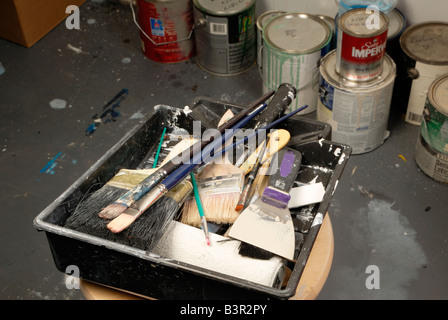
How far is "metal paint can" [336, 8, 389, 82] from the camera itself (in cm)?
173

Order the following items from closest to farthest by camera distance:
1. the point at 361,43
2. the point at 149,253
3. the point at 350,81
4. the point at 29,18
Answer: the point at 149,253 < the point at 361,43 < the point at 350,81 < the point at 29,18

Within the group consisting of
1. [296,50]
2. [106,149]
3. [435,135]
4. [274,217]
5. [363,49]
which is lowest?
[106,149]

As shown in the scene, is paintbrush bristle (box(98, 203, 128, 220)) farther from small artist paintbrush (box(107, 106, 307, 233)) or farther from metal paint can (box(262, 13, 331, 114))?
metal paint can (box(262, 13, 331, 114))

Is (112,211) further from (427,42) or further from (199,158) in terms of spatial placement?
(427,42)

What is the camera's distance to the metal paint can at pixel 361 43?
1.73 meters

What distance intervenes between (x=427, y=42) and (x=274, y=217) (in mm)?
Result: 1061

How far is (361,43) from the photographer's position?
68.2 inches

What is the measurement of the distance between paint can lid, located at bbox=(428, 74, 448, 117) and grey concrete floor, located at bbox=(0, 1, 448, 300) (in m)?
0.26

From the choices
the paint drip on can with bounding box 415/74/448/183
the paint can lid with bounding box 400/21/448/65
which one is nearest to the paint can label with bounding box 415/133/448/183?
the paint drip on can with bounding box 415/74/448/183

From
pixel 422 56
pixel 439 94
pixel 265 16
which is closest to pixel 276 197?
pixel 439 94

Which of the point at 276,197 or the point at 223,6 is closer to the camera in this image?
the point at 276,197
